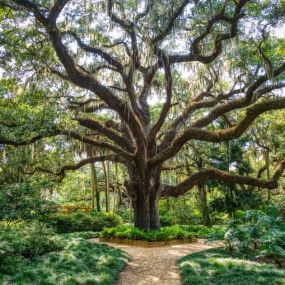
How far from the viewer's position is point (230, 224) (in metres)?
7.86

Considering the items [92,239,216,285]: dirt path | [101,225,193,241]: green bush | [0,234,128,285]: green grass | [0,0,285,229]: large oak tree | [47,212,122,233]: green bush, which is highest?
[0,0,285,229]: large oak tree

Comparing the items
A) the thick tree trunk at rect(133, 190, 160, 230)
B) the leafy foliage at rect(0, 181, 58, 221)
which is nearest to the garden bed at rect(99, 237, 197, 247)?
the thick tree trunk at rect(133, 190, 160, 230)

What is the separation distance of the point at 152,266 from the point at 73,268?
193cm

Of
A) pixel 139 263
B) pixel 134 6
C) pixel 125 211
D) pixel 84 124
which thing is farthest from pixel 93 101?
pixel 125 211

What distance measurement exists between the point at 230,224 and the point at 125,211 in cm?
1420

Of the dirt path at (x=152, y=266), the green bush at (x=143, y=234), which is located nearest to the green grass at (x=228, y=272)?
the dirt path at (x=152, y=266)

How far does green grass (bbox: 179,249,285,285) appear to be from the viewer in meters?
5.39

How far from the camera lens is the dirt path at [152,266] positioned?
20.8 feet

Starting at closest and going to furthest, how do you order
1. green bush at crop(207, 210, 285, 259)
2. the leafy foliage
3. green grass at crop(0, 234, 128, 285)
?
1. green grass at crop(0, 234, 128, 285)
2. green bush at crop(207, 210, 285, 259)
3. the leafy foliage

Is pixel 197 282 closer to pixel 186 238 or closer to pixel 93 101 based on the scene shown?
pixel 186 238

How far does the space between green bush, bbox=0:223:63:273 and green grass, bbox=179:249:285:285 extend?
301cm

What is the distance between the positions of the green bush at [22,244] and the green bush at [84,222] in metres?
6.33

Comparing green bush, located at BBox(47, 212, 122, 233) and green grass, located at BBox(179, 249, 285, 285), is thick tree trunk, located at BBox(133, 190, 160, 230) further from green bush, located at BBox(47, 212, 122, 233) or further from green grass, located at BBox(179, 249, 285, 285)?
green grass, located at BBox(179, 249, 285, 285)

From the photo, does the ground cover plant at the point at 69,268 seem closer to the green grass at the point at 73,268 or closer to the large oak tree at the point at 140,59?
the green grass at the point at 73,268
